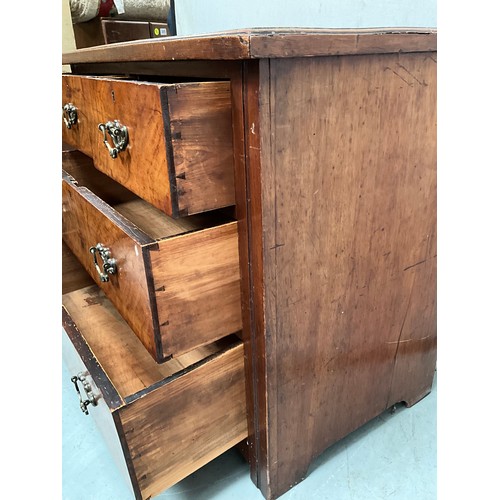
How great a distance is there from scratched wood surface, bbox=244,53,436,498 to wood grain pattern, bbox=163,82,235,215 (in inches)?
1.6

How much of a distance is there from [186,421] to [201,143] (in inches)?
15.7

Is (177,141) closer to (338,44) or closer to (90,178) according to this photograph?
(338,44)

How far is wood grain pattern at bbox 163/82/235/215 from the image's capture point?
1.55 ft

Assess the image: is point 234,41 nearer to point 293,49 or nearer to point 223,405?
point 293,49

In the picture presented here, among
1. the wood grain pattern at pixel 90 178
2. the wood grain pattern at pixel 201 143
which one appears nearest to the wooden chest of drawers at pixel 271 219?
the wood grain pattern at pixel 201 143

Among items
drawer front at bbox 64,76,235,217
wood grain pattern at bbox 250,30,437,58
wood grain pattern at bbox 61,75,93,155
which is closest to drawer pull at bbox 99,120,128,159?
drawer front at bbox 64,76,235,217

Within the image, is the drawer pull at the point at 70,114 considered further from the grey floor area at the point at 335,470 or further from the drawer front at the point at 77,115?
the grey floor area at the point at 335,470

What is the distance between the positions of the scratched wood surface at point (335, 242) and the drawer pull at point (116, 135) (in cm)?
18

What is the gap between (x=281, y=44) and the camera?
1.46 feet

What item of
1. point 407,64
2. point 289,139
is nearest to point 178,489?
point 289,139

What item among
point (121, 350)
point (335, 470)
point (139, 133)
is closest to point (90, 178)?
point (121, 350)

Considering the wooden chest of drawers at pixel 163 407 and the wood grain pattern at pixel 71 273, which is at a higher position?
the wood grain pattern at pixel 71 273

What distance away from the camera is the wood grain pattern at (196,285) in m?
0.54

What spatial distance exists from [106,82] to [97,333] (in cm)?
50
